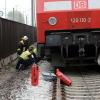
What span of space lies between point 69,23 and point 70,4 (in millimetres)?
619

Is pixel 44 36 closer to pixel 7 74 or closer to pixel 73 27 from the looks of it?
pixel 73 27

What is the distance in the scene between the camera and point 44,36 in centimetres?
1218

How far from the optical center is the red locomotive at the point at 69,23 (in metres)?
11.9

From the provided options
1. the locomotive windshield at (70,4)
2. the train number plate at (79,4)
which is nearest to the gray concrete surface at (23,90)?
the locomotive windshield at (70,4)

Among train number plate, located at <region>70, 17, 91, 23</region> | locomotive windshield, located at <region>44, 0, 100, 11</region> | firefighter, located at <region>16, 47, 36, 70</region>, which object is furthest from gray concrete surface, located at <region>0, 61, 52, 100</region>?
firefighter, located at <region>16, 47, 36, 70</region>

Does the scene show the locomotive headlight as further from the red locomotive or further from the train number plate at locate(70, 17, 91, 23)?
the train number plate at locate(70, 17, 91, 23)

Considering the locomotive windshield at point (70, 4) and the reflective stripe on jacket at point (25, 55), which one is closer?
the locomotive windshield at point (70, 4)

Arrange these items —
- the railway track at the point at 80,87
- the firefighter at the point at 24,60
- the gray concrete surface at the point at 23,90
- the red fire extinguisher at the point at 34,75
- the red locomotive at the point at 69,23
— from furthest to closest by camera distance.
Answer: the firefighter at the point at 24,60
the red locomotive at the point at 69,23
the red fire extinguisher at the point at 34,75
the gray concrete surface at the point at 23,90
the railway track at the point at 80,87

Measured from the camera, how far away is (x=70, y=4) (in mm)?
12141

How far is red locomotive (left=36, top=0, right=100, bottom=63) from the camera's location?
11.9 metres

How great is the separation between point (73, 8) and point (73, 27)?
1.96 feet

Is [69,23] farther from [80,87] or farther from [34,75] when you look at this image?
[34,75]

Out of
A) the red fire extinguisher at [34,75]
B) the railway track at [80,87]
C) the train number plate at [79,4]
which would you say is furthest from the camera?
the train number plate at [79,4]

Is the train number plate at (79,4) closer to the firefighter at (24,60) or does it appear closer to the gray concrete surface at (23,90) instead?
the gray concrete surface at (23,90)
